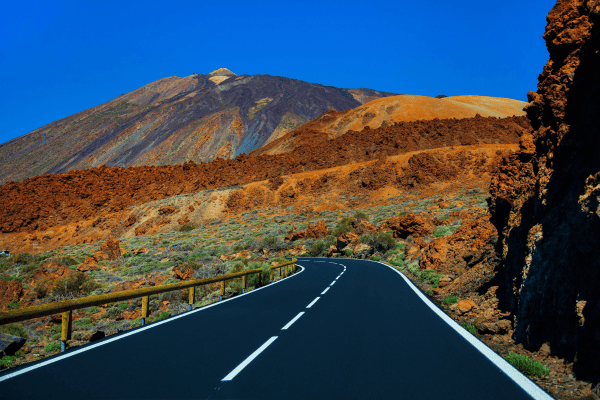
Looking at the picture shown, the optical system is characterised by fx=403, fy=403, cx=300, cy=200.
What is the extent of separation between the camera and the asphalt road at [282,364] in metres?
4.14

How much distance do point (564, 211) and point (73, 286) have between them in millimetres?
19467

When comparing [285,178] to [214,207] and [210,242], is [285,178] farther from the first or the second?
[210,242]

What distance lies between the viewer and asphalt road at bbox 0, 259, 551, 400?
414 centimetres

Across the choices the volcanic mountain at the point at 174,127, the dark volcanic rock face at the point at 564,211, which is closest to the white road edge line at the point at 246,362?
the dark volcanic rock face at the point at 564,211

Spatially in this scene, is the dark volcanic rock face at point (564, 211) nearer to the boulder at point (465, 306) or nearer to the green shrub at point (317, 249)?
the boulder at point (465, 306)

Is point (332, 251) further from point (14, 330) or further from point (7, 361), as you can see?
point (7, 361)

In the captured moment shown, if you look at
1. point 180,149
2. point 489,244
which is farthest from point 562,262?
point 180,149

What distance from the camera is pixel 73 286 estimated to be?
60.6ft

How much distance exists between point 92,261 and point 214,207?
32.1 m

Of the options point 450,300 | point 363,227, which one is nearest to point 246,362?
point 450,300

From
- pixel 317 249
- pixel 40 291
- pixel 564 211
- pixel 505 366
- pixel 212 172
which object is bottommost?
pixel 317 249

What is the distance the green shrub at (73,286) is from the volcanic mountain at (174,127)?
9875cm

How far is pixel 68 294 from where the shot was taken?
58.2ft

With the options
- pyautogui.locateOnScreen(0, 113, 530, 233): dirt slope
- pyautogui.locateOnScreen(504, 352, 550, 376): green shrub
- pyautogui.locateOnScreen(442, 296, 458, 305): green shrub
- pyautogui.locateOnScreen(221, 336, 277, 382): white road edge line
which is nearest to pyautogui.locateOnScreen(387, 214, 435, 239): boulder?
pyautogui.locateOnScreen(442, 296, 458, 305): green shrub
